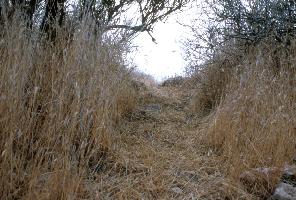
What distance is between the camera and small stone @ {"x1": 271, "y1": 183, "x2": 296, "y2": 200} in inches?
90.4

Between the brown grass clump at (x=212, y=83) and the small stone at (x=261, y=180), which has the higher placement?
the brown grass clump at (x=212, y=83)

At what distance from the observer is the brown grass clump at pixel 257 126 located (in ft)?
9.26

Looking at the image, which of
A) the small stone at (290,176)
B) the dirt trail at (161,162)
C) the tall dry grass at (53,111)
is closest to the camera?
the tall dry grass at (53,111)

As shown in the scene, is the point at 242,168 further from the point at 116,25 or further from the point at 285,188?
the point at 116,25

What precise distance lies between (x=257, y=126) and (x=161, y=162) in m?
0.86

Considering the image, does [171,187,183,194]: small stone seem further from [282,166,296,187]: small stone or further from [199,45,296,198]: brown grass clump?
[282,166,296,187]: small stone

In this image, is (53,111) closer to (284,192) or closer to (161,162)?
(161,162)

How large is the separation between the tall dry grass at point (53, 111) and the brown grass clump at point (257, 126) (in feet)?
3.11

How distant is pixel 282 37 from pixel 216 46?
1.01m

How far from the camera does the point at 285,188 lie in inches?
93.2

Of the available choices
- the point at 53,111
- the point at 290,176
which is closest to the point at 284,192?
the point at 290,176

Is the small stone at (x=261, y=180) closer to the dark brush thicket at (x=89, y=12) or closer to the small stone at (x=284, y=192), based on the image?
the small stone at (x=284, y=192)

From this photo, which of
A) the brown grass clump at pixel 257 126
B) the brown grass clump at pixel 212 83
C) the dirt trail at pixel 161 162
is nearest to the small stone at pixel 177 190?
the dirt trail at pixel 161 162

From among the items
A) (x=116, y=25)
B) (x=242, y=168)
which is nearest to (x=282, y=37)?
(x=116, y=25)
